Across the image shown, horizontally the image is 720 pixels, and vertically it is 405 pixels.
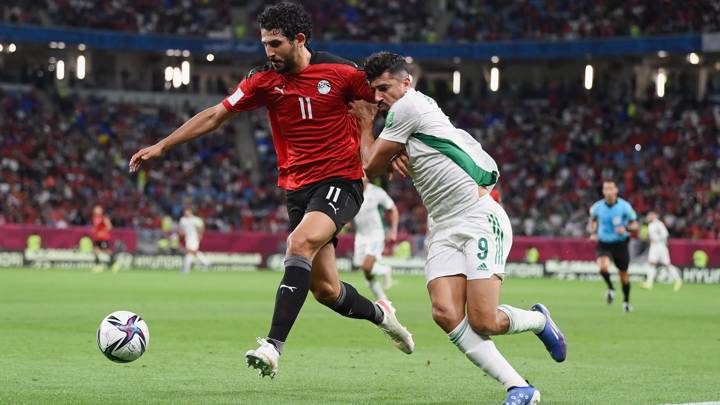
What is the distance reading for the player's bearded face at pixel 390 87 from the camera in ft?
26.7

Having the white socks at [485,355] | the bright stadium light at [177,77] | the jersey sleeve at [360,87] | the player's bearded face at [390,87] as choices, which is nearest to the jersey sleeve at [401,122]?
the player's bearded face at [390,87]

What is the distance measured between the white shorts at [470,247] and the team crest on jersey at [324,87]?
1.55 m

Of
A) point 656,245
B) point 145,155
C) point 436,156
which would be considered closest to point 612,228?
point 656,245

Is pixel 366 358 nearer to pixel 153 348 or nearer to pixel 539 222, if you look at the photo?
pixel 153 348

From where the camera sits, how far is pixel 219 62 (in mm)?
56844

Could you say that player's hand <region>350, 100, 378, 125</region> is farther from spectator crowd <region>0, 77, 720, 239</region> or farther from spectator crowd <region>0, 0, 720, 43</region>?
spectator crowd <region>0, 0, 720, 43</region>

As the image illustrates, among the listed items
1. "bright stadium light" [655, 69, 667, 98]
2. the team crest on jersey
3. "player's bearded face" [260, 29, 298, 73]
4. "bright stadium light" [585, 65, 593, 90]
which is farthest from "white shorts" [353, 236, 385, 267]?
"bright stadium light" [585, 65, 593, 90]

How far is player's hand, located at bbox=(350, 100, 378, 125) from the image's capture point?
359 inches

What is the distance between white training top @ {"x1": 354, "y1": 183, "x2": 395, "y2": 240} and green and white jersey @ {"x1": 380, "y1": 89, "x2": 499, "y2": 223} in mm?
14132

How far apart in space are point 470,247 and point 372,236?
1451cm

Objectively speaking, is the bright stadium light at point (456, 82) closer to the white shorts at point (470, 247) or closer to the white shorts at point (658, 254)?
the white shorts at point (658, 254)

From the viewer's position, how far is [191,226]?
35.6m

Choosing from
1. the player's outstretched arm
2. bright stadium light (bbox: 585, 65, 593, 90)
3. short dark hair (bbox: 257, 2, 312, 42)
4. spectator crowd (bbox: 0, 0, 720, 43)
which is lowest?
the player's outstretched arm

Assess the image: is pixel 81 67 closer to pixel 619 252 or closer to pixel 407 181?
pixel 407 181
